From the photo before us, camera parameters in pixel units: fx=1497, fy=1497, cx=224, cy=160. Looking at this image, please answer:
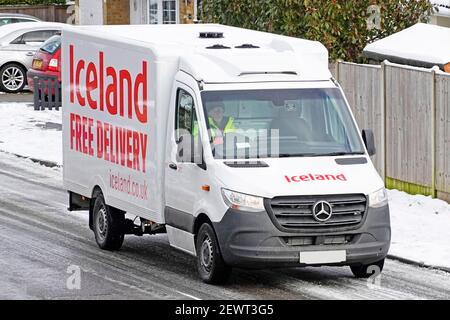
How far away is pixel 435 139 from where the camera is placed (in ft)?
66.3

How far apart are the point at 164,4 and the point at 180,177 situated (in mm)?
27476

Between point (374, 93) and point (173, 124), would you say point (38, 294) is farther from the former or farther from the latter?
point (374, 93)

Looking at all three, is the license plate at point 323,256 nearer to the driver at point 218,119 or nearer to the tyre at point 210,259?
the tyre at point 210,259

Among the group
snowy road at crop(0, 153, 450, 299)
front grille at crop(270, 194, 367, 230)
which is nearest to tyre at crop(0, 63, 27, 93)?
snowy road at crop(0, 153, 450, 299)

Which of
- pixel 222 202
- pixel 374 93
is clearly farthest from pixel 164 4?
pixel 222 202

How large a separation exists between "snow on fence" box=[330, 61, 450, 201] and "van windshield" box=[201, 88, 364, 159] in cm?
463

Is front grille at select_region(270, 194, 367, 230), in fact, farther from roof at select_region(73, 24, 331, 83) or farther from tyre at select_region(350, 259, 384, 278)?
roof at select_region(73, 24, 331, 83)

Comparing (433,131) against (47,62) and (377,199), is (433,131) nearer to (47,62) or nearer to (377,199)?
(377,199)

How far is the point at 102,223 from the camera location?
1738 centimetres

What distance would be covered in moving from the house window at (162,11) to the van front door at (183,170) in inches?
1042

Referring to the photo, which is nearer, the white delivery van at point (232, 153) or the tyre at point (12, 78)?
the white delivery van at point (232, 153)

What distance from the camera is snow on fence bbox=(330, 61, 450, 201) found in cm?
2006

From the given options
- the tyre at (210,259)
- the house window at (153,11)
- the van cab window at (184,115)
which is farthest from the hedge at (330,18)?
the house window at (153,11)

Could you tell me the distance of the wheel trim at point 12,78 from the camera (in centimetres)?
3569
